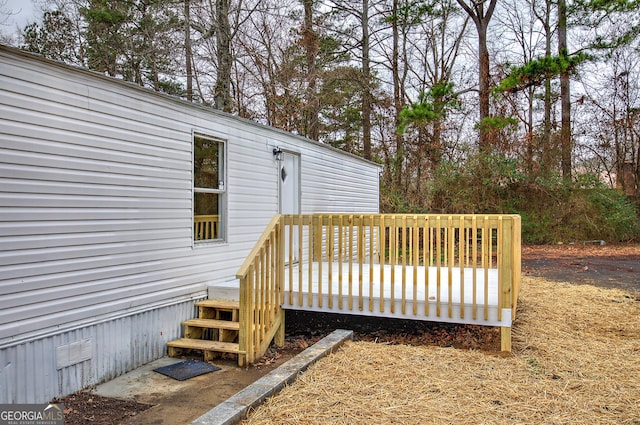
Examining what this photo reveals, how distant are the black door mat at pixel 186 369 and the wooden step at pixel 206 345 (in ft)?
0.48

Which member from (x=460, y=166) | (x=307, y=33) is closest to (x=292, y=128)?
(x=307, y=33)

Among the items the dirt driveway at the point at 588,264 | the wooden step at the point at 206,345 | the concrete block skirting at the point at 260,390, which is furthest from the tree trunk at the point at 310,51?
the concrete block skirting at the point at 260,390

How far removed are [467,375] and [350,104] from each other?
15.4m

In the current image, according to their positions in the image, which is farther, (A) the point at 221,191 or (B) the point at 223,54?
(B) the point at 223,54

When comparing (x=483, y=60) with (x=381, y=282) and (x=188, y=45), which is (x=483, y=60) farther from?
(x=381, y=282)

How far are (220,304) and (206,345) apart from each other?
515mm

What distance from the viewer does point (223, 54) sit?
1225 cm

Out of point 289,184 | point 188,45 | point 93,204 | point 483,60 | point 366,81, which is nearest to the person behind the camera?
point 93,204

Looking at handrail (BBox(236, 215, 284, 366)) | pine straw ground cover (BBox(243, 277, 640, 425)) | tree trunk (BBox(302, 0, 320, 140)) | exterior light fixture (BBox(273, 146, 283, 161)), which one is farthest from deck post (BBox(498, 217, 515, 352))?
tree trunk (BBox(302, 0, 320, 140))

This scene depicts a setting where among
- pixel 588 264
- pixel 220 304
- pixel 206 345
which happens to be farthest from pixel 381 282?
pixel 588 264

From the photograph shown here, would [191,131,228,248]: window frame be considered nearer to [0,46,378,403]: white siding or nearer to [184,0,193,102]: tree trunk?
[0,46,378,403]: white siding

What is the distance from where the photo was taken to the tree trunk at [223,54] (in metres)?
11.9

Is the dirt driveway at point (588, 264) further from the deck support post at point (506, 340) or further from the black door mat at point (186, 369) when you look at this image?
the black door mat at point (186, 369)

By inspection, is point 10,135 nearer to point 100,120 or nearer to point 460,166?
point 100,120
